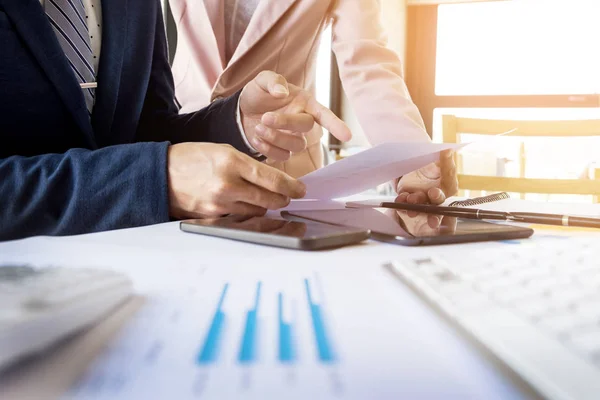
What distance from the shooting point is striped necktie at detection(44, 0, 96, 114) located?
61 cm

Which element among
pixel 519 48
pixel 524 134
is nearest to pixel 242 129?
pixel 524 134

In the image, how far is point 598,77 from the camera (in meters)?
3.20

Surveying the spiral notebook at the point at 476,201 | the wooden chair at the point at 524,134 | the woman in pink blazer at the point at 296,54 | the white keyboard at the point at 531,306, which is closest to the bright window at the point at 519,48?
the wooden chair at the point at 524,134

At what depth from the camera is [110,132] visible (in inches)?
28.3

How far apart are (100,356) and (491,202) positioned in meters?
0.73

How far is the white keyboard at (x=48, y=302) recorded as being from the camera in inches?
5.8

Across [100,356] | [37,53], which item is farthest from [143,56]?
[100,356]

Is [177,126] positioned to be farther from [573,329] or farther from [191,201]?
[573,329]

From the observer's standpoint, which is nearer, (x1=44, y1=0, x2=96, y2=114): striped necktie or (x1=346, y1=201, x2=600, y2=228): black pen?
(x1=346, y1=201, x2=600, y2=228): black pen

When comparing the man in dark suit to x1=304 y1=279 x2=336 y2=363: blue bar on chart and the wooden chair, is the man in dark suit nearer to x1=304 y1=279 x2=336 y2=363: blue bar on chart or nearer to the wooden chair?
x1=304 y1=279 x2=336 y2=363: blue bar on chart

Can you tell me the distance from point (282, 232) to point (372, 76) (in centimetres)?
67

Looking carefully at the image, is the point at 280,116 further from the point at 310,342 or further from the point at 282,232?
the point at 310,342

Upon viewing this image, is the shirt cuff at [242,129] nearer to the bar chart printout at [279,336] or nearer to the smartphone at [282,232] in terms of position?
the smartphone at [282,232]

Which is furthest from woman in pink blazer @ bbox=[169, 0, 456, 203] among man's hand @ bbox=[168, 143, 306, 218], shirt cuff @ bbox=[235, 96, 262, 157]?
man's hand @ bbox=[168, 143, 306, 218]
